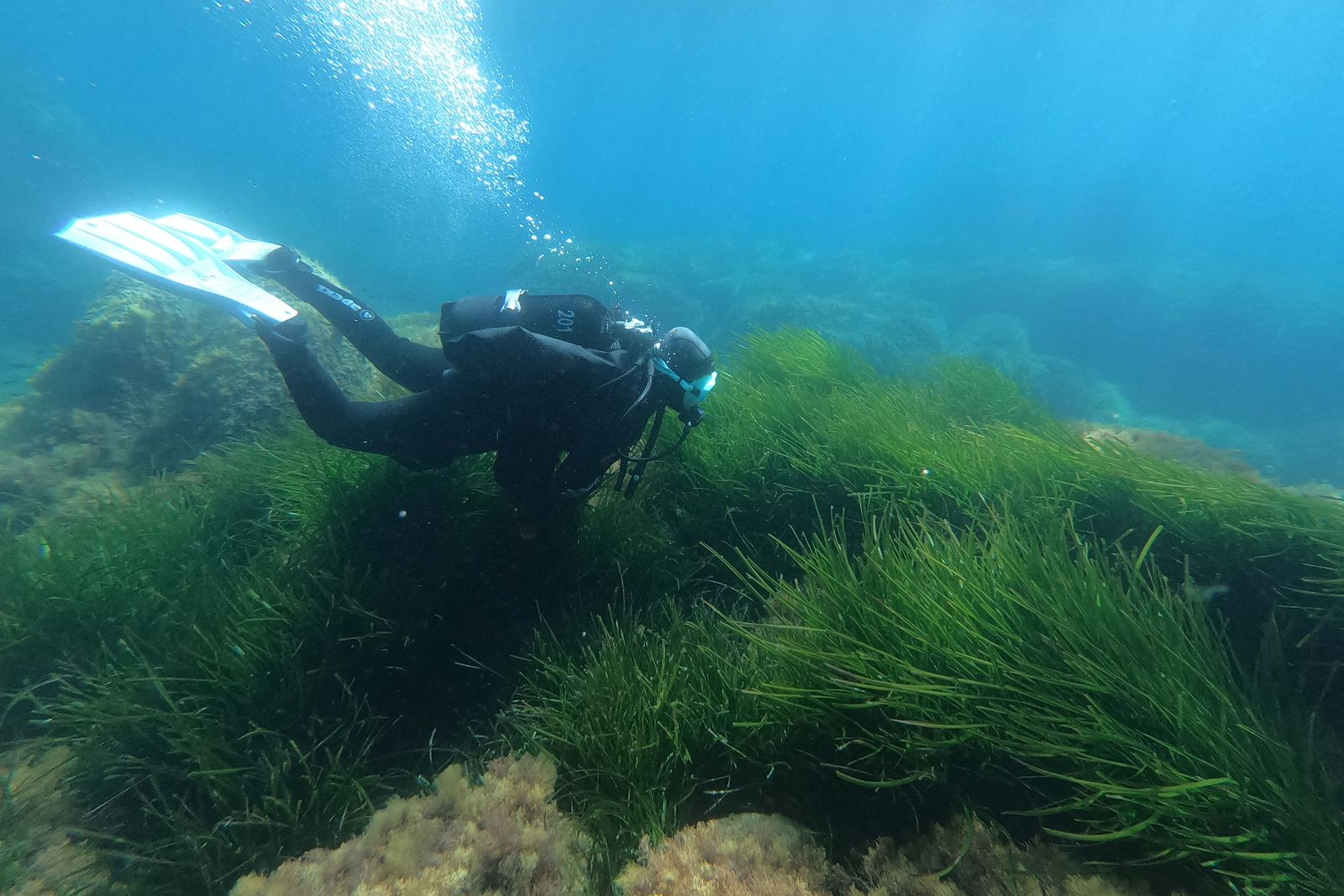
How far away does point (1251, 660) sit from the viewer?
2.50 metres

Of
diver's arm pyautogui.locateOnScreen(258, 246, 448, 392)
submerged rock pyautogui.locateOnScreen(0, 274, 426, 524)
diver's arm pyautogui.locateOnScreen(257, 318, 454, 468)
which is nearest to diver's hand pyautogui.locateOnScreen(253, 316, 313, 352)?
diver's arm pyautogui.locateOnScreen(257, 318, 454, 468)

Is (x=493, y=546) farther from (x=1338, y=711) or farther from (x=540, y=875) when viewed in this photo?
(x=1338, y=711)

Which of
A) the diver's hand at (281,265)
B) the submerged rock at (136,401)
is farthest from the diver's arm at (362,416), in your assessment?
the submerged rock at (136,401)

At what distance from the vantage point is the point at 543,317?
380 cm

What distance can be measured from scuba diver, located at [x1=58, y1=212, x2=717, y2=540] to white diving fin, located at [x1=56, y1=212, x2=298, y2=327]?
0.02 metres

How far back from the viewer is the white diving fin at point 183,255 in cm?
419

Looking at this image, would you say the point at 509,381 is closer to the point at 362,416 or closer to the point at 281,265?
the point at 362,416

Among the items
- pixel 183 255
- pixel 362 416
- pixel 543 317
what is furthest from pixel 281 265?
pixel 543 317

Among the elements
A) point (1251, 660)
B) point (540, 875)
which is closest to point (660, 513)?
point (540, 875)

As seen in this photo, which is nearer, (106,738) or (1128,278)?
(106,738)

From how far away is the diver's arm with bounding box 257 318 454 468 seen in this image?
3396 millimetres

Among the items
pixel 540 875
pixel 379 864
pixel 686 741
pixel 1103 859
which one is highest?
pixel 1103 859

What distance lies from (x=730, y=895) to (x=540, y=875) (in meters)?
0.74

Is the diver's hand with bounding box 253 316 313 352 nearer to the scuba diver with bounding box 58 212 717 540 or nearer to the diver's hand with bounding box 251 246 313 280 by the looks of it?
the scuba diver with bounding box 58 212 717 540
